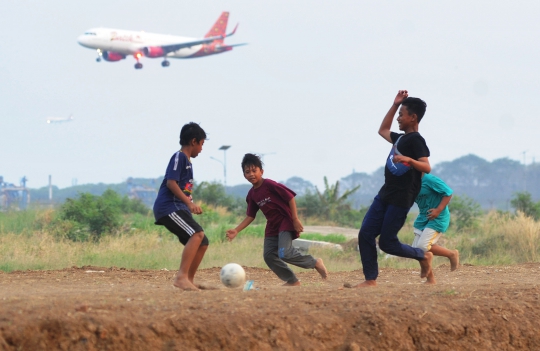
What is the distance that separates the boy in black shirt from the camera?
6875 millimetres

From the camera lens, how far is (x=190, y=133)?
7.11 m

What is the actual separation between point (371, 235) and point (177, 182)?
1.81 metres

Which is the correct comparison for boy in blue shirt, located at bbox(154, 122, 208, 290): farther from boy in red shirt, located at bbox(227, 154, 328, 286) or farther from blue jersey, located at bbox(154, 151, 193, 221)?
boy in red shirt, located at bbox(227, 154, 328, 286)

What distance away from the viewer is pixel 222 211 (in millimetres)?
29453

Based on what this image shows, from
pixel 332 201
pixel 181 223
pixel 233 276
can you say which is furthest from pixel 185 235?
pixel 332 201

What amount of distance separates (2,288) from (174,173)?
233 cm

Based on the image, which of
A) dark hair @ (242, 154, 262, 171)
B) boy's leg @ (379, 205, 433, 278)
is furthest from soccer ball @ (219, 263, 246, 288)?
boy's leg @ (379, 205, 433, 278)

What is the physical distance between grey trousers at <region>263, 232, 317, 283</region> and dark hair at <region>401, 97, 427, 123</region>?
174 centimetres

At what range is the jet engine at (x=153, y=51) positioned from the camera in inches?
2144

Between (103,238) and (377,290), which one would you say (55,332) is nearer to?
(377,290)

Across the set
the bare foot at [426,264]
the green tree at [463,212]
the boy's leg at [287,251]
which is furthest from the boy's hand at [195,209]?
the green tree at [463,212]

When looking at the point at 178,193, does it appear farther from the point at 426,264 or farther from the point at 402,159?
the point at 426,264

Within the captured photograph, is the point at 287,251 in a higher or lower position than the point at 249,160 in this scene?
lower

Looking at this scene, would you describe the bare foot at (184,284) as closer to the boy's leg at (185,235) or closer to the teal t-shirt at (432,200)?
the boy's leg at (185,235)
